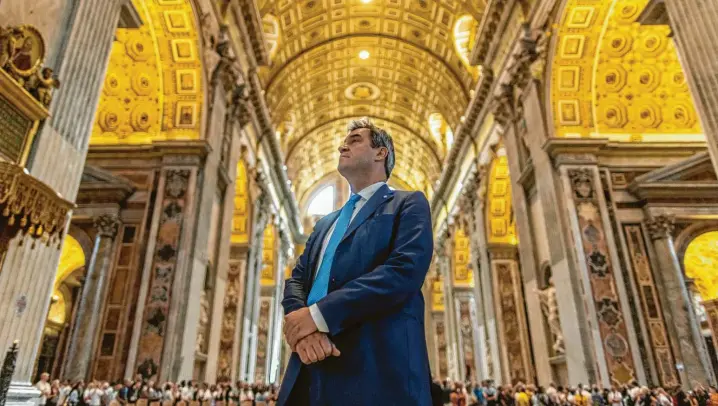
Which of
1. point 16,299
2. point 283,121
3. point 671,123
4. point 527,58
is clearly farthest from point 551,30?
point 283,121

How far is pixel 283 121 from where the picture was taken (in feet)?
80.4

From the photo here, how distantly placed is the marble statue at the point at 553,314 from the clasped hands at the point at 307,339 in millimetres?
10732

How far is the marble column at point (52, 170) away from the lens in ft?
14.8

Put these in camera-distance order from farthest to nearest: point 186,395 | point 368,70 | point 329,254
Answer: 1. point 368,70
2. point 186,395
3. point 329,254

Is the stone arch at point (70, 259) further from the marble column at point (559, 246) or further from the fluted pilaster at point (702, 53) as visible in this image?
the fluted pilaster at point (702, 53)

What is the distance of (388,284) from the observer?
4.35ft

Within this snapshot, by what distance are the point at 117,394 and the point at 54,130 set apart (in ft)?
18.0

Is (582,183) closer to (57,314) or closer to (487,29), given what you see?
(487,29)

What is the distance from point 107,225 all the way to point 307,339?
11457 millimetres

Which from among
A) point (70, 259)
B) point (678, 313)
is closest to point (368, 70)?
point (70, 259)

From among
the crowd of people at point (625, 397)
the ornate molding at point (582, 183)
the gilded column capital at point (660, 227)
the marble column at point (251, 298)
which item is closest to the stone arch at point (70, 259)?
the marble column at point (251, 298)

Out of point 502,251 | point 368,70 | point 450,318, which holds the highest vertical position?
point 368,70

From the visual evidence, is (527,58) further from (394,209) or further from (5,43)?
(394,209)

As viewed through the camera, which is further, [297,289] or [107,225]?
[107,225]
